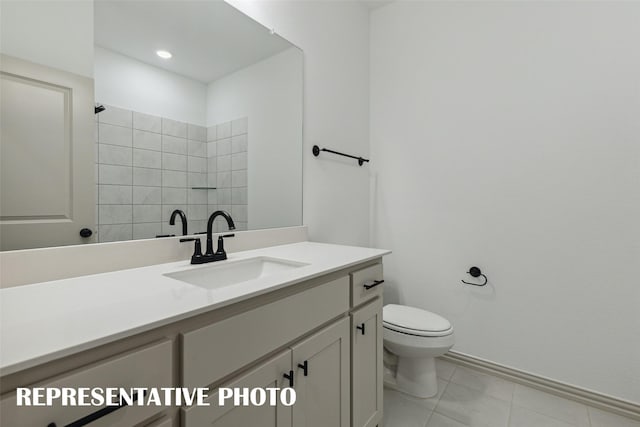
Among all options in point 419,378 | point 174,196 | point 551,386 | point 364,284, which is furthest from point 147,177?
point 551,386

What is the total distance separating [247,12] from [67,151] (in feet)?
3.43

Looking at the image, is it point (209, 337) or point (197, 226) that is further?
point (197, 226)

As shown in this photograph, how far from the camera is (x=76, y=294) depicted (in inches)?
29.1

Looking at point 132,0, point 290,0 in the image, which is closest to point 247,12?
point 290,0

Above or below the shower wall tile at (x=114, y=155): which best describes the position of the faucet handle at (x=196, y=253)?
below

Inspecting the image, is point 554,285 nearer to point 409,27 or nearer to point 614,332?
point 614,332

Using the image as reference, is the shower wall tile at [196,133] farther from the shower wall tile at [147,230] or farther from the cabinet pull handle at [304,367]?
the cabinet pull handle at [304,367]

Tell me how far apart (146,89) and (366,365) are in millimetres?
1416

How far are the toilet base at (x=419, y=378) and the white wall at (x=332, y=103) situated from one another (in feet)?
2.87

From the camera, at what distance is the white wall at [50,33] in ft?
2.75

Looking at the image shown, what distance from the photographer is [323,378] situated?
1.01m

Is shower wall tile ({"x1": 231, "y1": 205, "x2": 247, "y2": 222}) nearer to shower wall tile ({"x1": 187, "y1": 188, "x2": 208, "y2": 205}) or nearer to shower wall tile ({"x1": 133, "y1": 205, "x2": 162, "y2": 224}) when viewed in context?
shower wall tile ({"x1": 187, "y1": 188, "x2": 208, "y2": 205})

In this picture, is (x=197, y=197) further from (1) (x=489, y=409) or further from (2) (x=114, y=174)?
(1) (x=489, y=409)

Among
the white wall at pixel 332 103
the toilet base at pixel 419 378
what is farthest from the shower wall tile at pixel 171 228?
the toilet base at pixel 419 378
